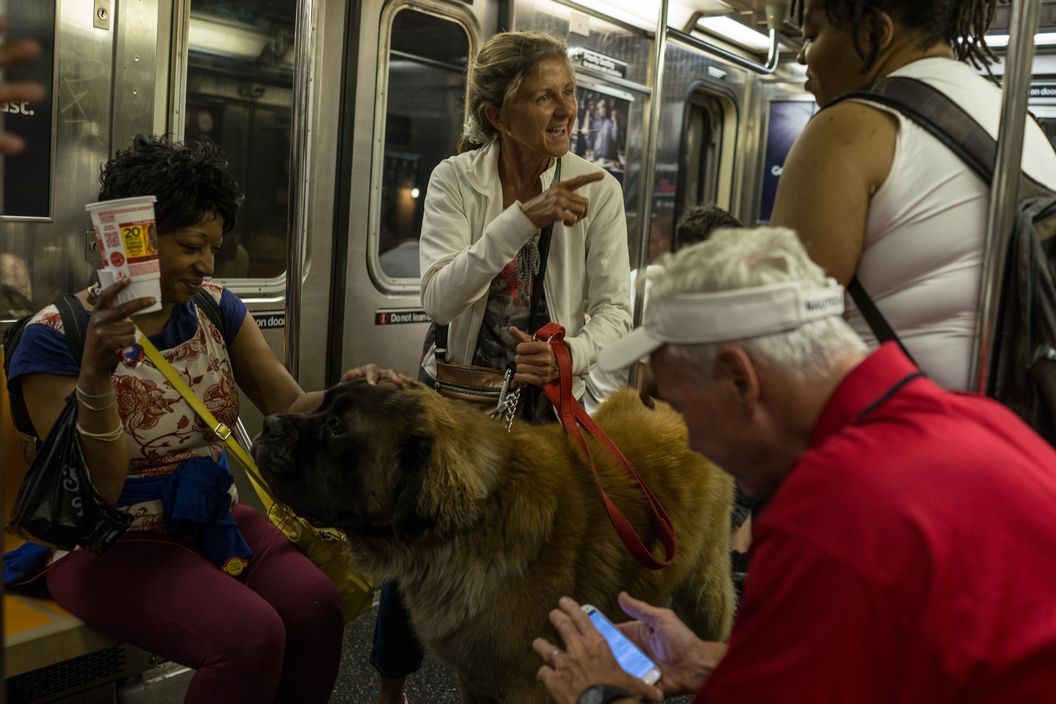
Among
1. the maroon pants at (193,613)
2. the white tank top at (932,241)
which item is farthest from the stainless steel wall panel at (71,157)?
the white tank top at (932,241)

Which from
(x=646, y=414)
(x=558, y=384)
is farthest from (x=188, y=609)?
(x=646, y=414)

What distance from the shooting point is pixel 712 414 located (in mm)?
1428

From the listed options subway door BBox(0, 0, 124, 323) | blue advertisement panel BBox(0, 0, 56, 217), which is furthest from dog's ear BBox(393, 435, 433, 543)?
blue advertisement panel BBox(0, 0, 56, 217)

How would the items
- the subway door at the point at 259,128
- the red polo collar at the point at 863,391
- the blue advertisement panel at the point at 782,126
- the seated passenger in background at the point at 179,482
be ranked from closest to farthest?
the red polo collar at the point at 863,391 < the seated passenger in background at the point at 179,482 < the subway door at the point at 259,128 < the blue advertisement panel at the point at 782,126

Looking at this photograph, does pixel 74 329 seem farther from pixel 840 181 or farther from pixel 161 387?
pixel 840 181

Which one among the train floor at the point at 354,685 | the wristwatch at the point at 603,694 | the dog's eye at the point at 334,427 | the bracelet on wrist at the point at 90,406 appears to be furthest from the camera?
the train floor at the point at 354,685

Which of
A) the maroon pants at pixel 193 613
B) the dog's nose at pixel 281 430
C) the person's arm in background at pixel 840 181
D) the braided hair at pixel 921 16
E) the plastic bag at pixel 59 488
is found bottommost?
the maroon pants at pixel 193 613

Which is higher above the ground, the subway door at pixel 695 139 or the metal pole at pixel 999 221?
the subway door at pixel 695 139

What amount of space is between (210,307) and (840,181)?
1.86 metres

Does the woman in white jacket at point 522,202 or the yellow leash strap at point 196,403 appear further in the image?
the woman in white jacket at point 522,202

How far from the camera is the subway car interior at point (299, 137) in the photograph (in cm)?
328

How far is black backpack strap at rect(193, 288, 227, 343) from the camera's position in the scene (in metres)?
2.90

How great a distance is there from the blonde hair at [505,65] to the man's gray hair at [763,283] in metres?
1.74

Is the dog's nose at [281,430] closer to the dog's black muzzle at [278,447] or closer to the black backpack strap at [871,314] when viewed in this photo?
the dog's black muzzle at [278,447]
